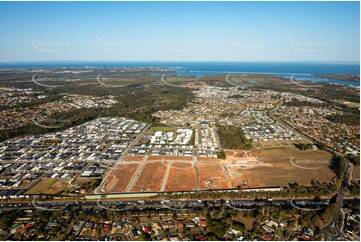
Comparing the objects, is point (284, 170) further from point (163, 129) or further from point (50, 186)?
point (50, 186)

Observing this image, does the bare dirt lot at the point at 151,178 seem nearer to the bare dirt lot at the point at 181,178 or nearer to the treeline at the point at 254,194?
the bare dirt lot at the point at 181,178

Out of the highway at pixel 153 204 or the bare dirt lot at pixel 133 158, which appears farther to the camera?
the bare dirt lot at pixel 133 158

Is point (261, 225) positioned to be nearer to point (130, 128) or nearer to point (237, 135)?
point (237, 135)

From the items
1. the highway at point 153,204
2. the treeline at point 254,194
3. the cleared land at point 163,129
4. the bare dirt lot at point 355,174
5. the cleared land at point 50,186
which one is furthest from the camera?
the cleared land at point 163,129

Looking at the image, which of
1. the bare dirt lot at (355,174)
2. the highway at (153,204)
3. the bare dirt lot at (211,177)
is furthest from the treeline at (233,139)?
the highway at (153,204)

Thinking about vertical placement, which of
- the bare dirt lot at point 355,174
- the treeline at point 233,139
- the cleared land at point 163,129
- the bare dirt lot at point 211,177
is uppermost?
the treeline at point 233,139

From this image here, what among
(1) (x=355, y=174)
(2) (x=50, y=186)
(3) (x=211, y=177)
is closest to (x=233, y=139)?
(3) (x=211, y=177)

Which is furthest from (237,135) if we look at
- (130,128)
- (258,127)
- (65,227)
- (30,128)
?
(30,128)
